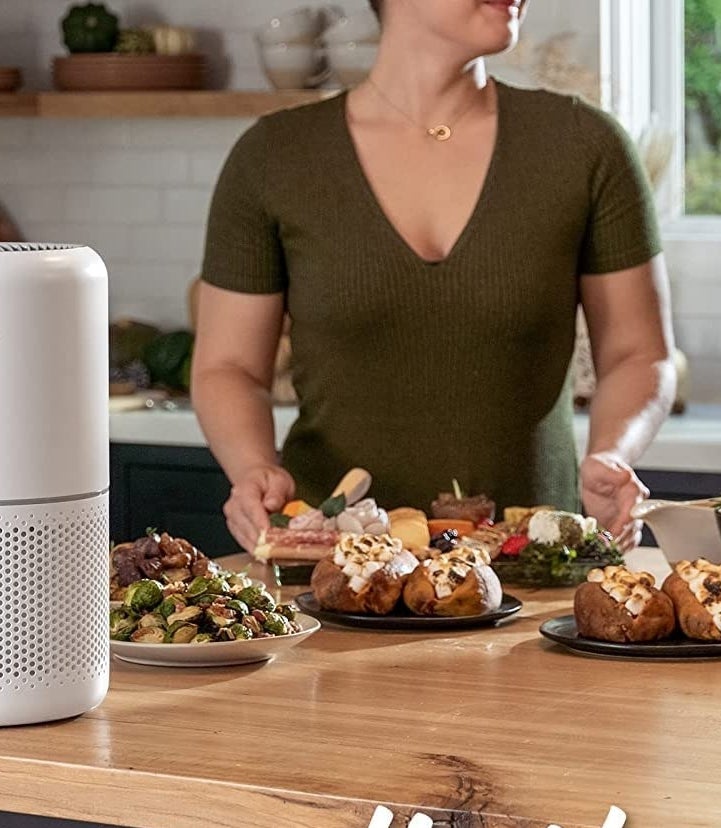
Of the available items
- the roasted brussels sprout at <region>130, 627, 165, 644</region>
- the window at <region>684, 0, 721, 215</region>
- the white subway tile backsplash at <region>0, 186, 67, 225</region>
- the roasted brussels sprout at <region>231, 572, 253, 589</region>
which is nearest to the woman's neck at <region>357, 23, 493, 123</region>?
the roasted brussels sprout at <region>231, 572, 253, 589</region>

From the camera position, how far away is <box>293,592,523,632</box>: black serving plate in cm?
181

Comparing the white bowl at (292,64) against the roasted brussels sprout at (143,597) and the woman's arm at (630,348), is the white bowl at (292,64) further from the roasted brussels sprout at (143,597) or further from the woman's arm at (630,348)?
the roasted brussels sprout at (143,597)

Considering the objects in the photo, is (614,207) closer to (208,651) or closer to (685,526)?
(685,526)

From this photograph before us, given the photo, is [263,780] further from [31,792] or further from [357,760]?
[31,792]

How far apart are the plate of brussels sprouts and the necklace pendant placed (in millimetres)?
1060

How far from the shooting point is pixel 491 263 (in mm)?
2523

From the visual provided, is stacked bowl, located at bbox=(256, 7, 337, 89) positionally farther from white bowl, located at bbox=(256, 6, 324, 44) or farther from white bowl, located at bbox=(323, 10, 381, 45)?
white bowl, located at bbox=(323, 10, 381, 45)

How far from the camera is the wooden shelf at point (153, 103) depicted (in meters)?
4.45

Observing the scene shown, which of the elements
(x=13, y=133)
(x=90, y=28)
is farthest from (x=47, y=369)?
(x=13, y=133)

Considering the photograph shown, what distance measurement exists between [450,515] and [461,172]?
59 cm

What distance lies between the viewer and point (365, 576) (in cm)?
182

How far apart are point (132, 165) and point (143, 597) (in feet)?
11.1

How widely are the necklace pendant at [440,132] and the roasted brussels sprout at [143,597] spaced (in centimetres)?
110

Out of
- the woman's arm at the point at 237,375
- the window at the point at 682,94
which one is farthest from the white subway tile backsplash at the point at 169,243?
the woman's arm at the point at 237,375
